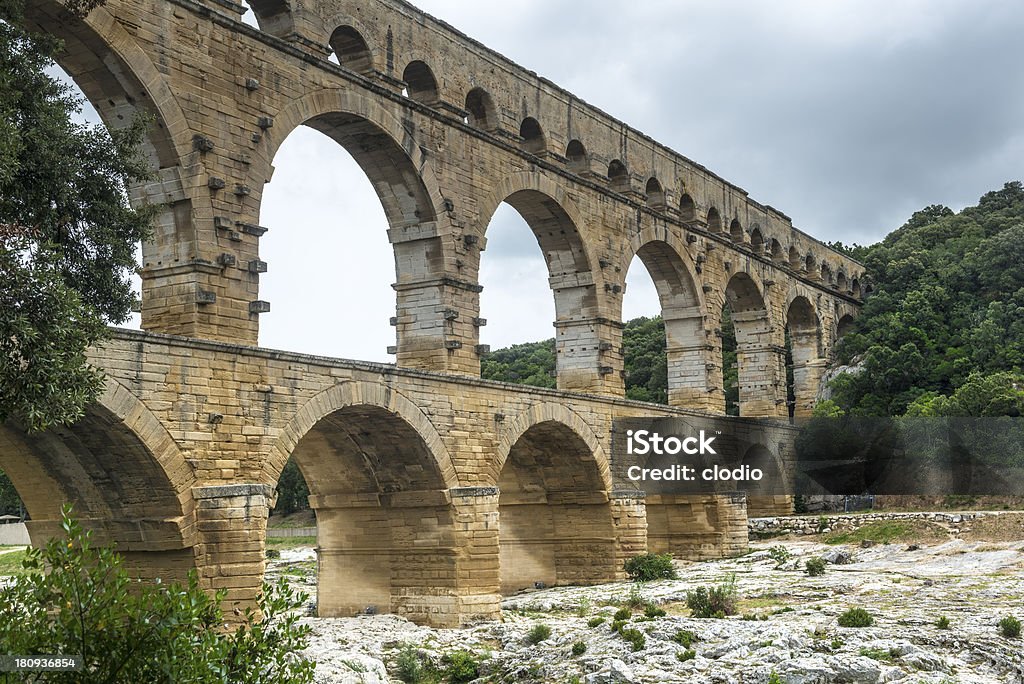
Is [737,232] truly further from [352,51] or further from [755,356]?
[352,51]

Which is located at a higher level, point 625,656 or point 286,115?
point 286,115

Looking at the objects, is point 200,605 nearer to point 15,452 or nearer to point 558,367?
point 15,452

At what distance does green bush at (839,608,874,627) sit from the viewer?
17438 millimetres

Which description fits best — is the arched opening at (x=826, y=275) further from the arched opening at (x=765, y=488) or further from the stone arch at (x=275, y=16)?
the stone arch at (x=275, y=16)

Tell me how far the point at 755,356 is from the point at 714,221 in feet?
17.3

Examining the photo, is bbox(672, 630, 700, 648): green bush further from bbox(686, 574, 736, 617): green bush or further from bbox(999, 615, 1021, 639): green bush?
bbox(999, 615, 1021, 639): green bush

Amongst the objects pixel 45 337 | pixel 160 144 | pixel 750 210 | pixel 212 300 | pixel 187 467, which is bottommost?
pixel 187 467

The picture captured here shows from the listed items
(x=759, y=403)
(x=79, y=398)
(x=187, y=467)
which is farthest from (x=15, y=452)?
(x=759, y=403)

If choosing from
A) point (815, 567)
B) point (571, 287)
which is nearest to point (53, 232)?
point (571, 287)

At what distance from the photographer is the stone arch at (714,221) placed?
3469 centimetres

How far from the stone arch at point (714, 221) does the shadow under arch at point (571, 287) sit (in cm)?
817

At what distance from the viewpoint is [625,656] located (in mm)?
16719

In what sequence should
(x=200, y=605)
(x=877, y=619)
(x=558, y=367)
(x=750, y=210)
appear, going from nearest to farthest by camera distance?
(x=200, y=605), (x=877, y=619), (x=558, y=367), (x=750, y=210)

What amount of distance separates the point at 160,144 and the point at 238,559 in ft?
21.0
